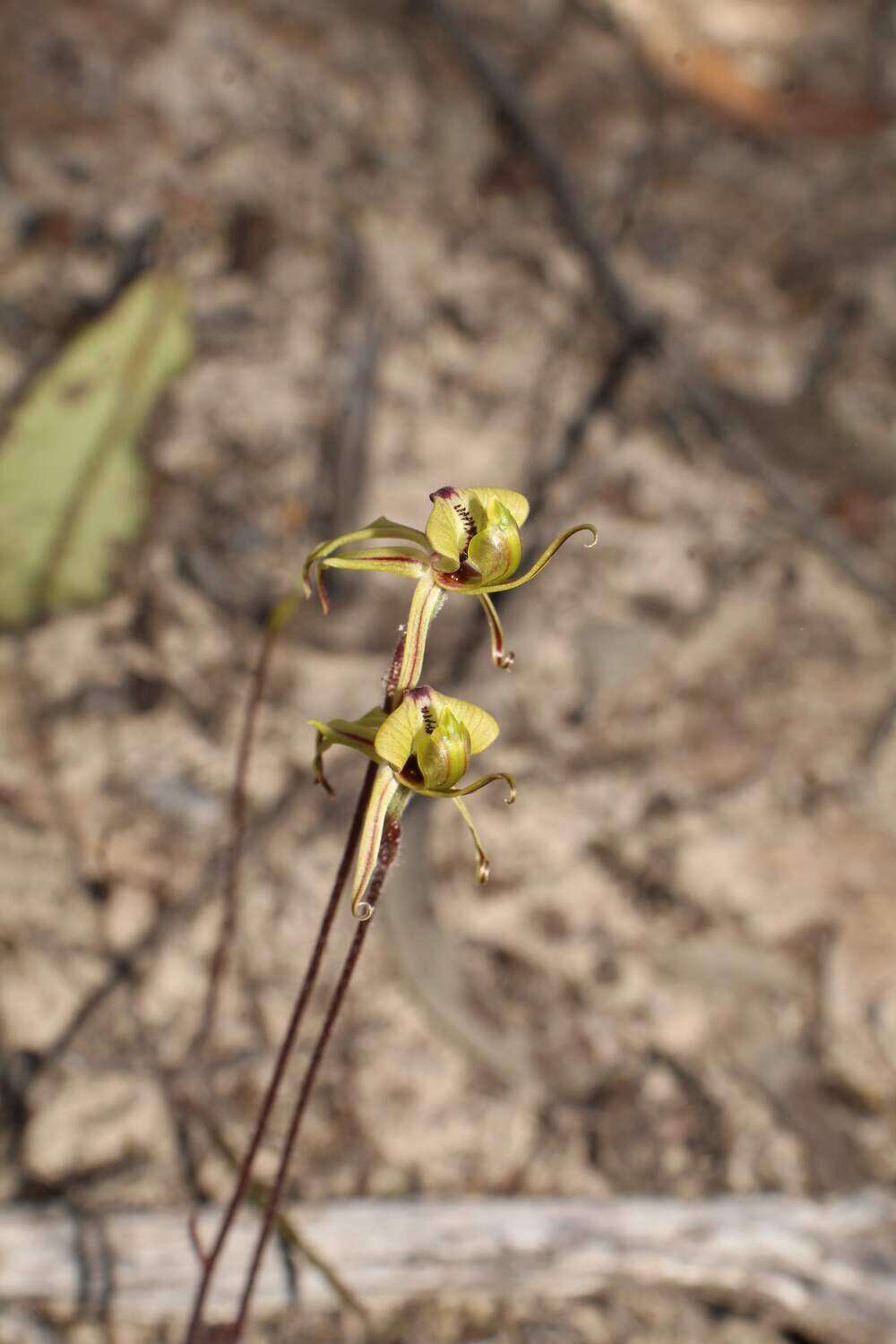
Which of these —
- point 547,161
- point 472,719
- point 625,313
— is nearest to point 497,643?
point 472,719

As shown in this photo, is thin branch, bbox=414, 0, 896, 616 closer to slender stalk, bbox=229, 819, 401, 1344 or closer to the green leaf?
the green leaf

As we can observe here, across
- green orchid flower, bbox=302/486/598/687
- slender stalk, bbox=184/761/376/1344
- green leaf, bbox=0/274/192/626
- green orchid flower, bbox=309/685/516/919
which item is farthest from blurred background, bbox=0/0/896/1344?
green orchid flower, bbox=302/486/598/687

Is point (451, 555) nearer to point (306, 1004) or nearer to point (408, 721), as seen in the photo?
point (408, 721)

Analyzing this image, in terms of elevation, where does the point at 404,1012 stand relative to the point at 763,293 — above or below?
below

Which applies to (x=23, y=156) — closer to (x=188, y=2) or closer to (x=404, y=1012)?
(x=188, y=2)

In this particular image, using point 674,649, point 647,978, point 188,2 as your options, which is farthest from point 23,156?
point 647,978

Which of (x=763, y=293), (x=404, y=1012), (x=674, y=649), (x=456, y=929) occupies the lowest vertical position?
(x=404, y=1012)

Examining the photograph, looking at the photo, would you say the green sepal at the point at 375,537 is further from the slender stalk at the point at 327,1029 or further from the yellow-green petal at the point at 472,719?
the slender stalk at the point at 327,1029
